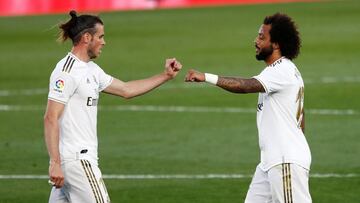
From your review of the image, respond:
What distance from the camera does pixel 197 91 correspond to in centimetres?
2828

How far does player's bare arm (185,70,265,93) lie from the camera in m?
12.5

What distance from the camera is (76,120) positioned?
1227 centimetres

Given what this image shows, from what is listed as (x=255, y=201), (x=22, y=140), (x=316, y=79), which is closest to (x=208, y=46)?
(x=316, y=79)

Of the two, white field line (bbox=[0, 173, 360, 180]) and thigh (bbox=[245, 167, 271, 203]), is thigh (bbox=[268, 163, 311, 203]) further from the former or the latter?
white field line (bbox=[0, 173, 360, 180])

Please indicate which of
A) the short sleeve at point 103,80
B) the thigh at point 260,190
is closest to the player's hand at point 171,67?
the short sleeve at point 103,80

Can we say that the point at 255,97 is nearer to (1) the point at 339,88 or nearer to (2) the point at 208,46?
(1) the point at 339,88

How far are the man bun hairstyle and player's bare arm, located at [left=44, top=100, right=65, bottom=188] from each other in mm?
764

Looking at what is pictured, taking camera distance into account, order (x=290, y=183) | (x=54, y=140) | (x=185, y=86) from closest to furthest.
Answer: (x=54, y=140)
(x=290, y=183)
(x=185, y=86)

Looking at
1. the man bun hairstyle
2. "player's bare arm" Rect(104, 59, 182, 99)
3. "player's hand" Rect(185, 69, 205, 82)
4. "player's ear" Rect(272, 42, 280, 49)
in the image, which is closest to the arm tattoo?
"player's hand" Rect(185, 69, 205, 82)

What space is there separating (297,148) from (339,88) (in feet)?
50.9

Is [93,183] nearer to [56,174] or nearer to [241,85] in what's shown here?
[56,174]

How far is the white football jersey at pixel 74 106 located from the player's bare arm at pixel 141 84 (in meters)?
0.83

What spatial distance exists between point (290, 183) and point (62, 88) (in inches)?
96.4

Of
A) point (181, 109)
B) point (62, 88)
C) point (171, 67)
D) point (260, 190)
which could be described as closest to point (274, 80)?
point (260, 190)
